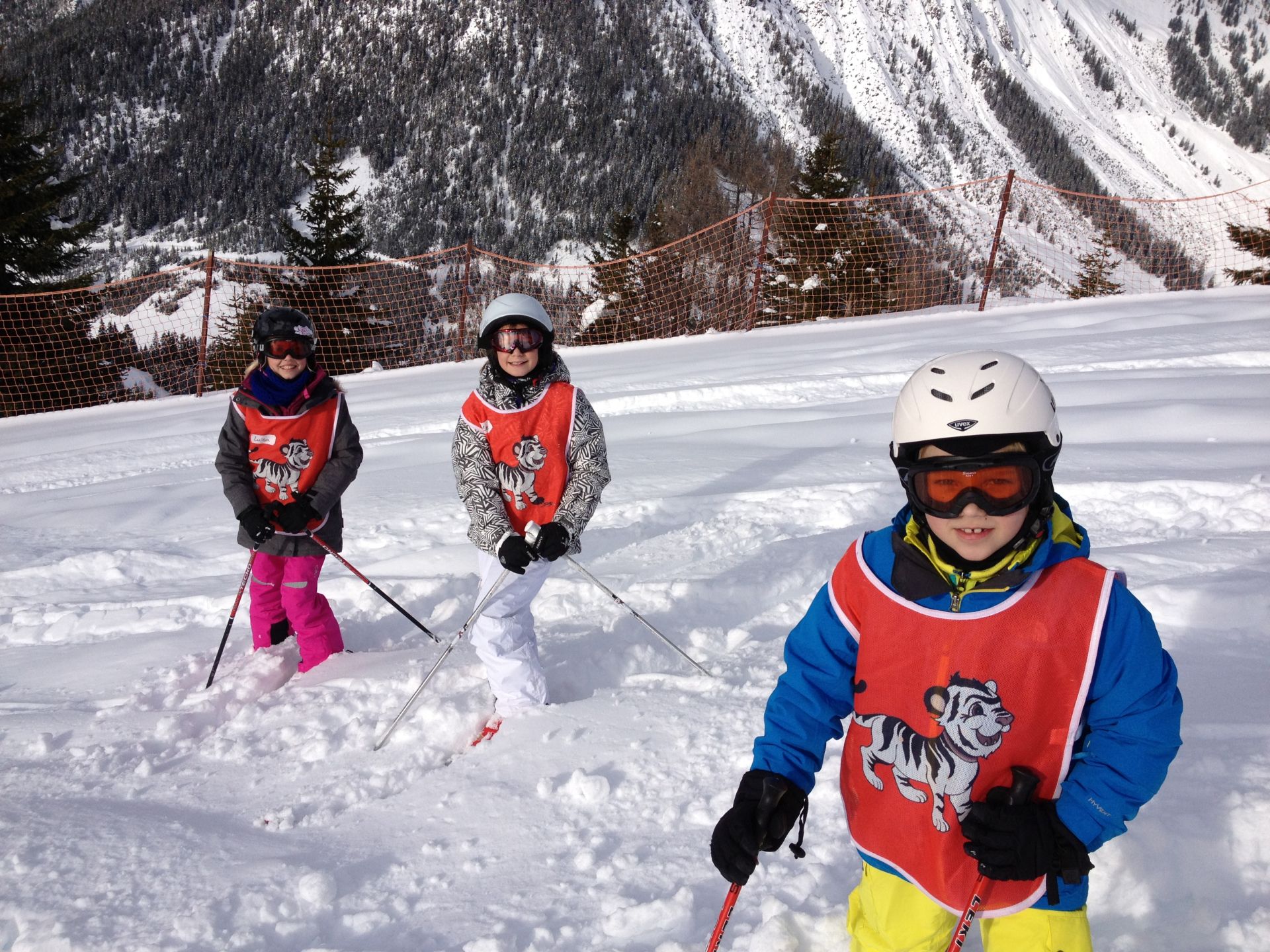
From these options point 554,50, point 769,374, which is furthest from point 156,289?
point 554,50

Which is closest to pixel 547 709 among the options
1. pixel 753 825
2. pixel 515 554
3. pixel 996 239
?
pixel 515 554

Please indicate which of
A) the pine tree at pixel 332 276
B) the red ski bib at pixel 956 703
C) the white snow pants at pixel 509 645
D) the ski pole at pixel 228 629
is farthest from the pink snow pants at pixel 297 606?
the pine tree at pixel 332 276

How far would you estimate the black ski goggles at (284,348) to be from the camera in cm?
322

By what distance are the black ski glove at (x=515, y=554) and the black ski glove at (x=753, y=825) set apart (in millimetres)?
1401

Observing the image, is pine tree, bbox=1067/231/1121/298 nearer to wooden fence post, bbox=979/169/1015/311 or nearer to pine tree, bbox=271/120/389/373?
wooden fence post, bbox=979/169/1015/311

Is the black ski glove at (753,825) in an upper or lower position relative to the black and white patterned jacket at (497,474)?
lower

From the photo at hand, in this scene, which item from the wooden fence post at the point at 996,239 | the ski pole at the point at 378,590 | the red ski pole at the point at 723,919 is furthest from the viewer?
the wooden fence post at the point at 996,239

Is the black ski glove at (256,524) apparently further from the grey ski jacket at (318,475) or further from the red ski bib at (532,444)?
the red ski bib at (532,444)

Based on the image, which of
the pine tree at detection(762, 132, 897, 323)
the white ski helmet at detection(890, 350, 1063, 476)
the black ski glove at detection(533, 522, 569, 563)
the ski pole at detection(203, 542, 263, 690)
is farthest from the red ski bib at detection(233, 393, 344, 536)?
the pine tree at detection(762, 132, 897, 323)

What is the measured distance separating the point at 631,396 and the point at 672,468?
222 cm

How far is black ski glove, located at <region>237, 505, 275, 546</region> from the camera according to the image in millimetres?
3232

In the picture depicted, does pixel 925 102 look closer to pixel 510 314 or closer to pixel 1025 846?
pixel 510 314

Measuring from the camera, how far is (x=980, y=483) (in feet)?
4.42

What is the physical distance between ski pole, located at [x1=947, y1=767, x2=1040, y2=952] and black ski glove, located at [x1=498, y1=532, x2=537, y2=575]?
5.56 feet
